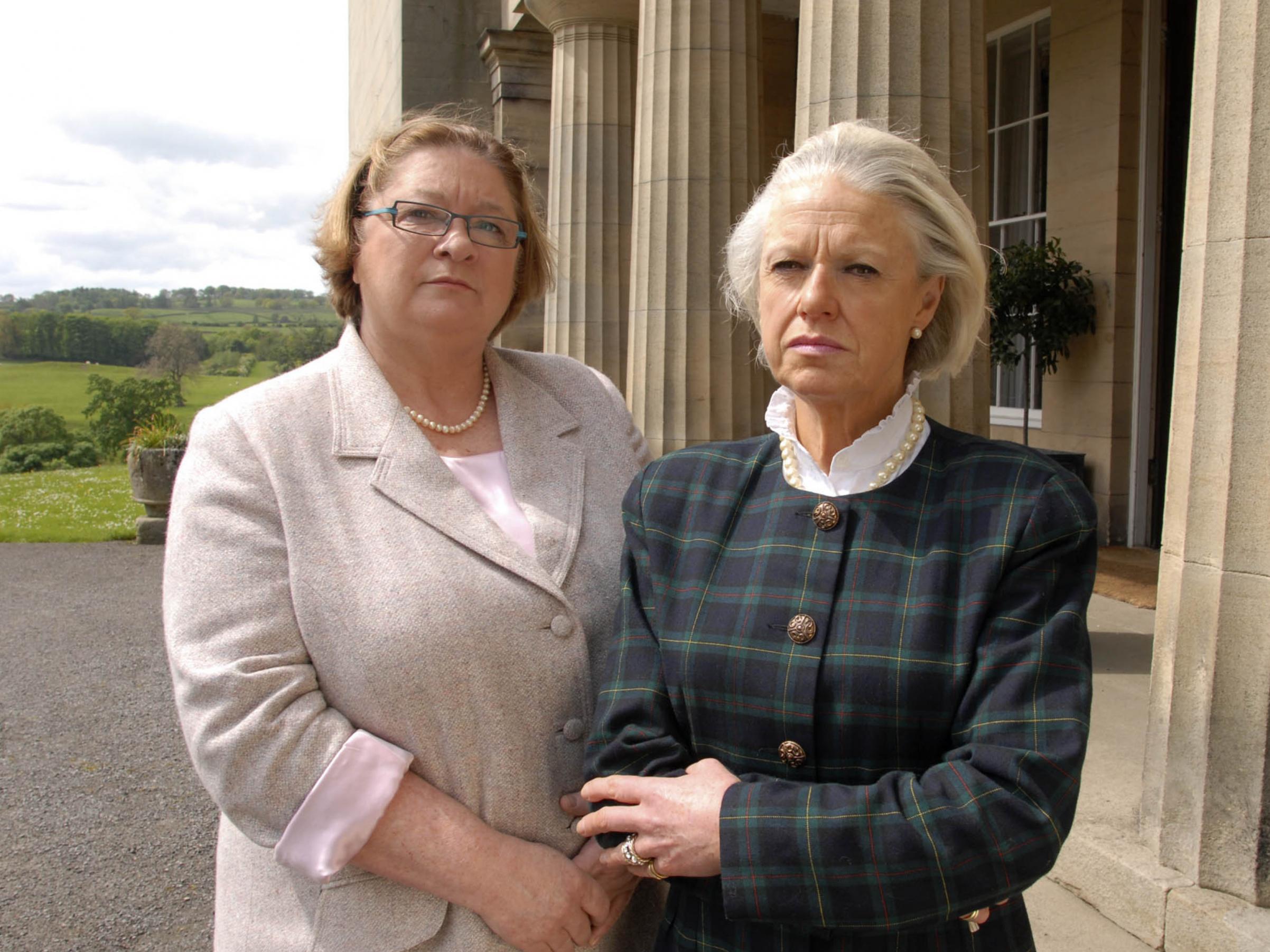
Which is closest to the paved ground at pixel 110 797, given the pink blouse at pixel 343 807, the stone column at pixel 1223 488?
the stone column at pixel 1223 488

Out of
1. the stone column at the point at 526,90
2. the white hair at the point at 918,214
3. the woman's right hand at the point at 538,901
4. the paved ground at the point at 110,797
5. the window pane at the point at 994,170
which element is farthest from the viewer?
the stone column at the point at 526,90

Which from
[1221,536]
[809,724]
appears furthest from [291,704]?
[1221,536]

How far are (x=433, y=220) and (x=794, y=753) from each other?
44.5 inches

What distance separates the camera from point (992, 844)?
1.38 meters

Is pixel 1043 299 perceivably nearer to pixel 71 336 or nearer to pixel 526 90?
pixel 526 90

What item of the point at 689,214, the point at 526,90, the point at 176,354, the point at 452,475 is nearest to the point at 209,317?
the point at 176,354

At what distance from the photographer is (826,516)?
167cm

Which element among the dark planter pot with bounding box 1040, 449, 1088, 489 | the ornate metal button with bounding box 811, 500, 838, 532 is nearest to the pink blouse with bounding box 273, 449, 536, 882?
the ornate metal button with bounding box 811, 500, 838, 532

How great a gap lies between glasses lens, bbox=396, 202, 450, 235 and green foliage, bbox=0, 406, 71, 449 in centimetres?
→ 1498

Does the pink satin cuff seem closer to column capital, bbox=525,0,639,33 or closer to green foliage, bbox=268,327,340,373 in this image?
green foliage, bbox=268,327,340,373

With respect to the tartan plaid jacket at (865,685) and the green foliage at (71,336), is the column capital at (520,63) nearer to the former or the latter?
the green foliage at (71,336)

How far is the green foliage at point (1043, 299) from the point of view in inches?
317

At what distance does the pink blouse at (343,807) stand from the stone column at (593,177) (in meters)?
7.73

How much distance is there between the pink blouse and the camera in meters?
1.65
